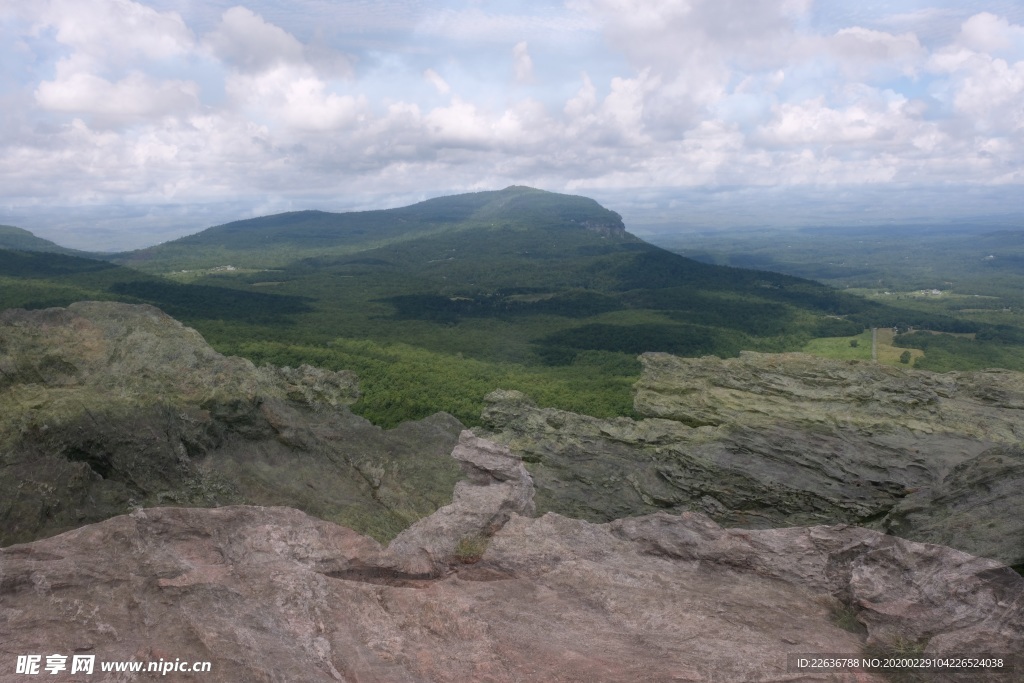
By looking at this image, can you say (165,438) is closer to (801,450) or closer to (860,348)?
(801,450)

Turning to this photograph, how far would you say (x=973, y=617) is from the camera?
40.2ft

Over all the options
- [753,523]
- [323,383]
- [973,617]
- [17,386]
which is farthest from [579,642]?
[323,383]

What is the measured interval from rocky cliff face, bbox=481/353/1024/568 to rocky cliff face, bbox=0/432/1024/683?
694cm

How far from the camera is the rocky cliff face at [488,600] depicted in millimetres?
11125

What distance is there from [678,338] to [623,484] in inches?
4271

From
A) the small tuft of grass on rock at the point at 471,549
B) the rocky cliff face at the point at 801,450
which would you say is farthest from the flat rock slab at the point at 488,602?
the rocky cliff face at the point at 801,450

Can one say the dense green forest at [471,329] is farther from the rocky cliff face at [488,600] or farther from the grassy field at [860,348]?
the rocky cliff face at [488,600]

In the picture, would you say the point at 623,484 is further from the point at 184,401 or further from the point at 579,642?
the point at 184,401

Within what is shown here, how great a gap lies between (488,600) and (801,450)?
19.8 metres

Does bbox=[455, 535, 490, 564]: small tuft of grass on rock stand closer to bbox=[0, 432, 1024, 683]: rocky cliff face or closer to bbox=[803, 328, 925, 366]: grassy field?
bbox=[0, 432, 1024, 683]: rocky cliff face

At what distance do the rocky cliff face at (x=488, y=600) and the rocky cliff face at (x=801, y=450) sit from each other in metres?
6.94

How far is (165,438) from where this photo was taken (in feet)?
78.1

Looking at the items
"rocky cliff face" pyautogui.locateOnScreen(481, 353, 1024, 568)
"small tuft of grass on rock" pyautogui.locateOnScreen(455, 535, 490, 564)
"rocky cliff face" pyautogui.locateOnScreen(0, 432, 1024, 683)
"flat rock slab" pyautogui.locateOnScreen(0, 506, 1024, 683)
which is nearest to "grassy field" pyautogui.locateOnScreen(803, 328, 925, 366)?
"rocky cliff face" pyautogui.locateOnScreen(481, 353, 1024, 568)

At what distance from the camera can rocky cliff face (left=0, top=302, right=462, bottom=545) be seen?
66.1ft
